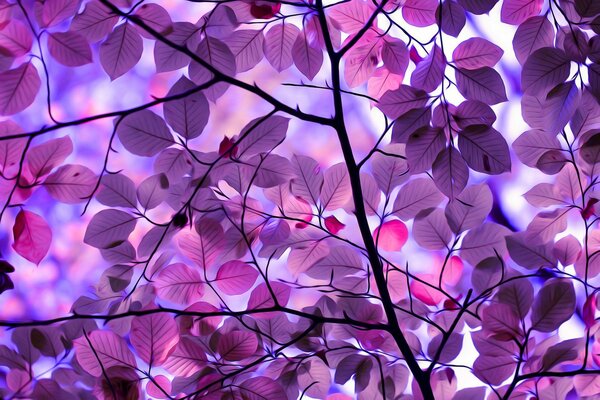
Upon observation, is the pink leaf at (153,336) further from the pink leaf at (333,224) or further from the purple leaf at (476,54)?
the purple leaf at (476,54)

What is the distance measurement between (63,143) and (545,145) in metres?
0.54

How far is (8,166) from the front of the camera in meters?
0.62

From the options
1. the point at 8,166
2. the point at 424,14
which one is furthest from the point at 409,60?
the point at 8,166

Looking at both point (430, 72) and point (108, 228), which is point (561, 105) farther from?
point (108, 228)

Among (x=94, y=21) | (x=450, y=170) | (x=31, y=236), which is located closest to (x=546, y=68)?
(x=450, y=170)

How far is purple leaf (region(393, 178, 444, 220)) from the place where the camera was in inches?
26.6

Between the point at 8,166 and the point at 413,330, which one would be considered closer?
the point at 8,166

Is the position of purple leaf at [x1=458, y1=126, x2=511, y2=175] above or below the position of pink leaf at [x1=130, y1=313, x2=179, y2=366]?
above

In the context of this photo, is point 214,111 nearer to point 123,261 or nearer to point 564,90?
point 123,261

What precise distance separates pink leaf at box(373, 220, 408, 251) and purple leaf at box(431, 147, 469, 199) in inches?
3.4

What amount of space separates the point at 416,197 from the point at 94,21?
412mm

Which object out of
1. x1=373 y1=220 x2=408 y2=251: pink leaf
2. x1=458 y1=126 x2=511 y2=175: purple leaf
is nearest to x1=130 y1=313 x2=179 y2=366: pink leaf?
x1=373 y1=220 x2=408 y2=251: pink leaf

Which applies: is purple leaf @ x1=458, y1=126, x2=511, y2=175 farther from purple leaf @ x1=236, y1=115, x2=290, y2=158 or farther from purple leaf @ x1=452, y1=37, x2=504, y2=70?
purple leaf @ x1=236, y1=115, x2=290, y2=158

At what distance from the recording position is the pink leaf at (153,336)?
25.5 inches
